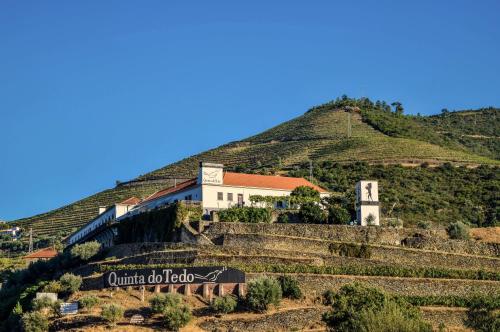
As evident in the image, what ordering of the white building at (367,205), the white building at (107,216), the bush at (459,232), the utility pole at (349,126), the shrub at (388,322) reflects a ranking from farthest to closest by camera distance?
the utility pole at (349,126)
the white building at (107,216)
the bush at (459,232)
the white building at (367,205)
the shrub at (388,322)

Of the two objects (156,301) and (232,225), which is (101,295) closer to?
(156,301)

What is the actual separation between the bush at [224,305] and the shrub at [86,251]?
21.4 m

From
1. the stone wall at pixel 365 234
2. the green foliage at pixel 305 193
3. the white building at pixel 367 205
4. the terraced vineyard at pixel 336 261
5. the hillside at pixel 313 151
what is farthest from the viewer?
the hillside at pixel 313 151

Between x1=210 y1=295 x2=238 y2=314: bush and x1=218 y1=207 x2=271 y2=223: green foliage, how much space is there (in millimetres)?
14347

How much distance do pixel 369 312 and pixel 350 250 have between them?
1791 cm

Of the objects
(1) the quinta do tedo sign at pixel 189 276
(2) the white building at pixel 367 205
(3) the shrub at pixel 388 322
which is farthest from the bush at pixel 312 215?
(3) the shrub at pixel 388 322

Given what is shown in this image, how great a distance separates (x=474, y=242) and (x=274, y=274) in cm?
1832

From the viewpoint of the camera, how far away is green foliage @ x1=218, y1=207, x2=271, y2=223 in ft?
240

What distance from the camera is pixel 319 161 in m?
116

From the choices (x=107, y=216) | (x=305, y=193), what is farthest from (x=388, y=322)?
(x=107, y=216)

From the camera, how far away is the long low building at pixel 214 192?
7712 cm

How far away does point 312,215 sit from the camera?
74.9 meters

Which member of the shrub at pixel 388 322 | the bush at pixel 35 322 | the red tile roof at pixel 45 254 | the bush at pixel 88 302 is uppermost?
the red tile roof at pixel 45 254

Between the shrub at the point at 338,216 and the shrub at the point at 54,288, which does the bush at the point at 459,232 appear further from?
the shrub at the point at 54,288
